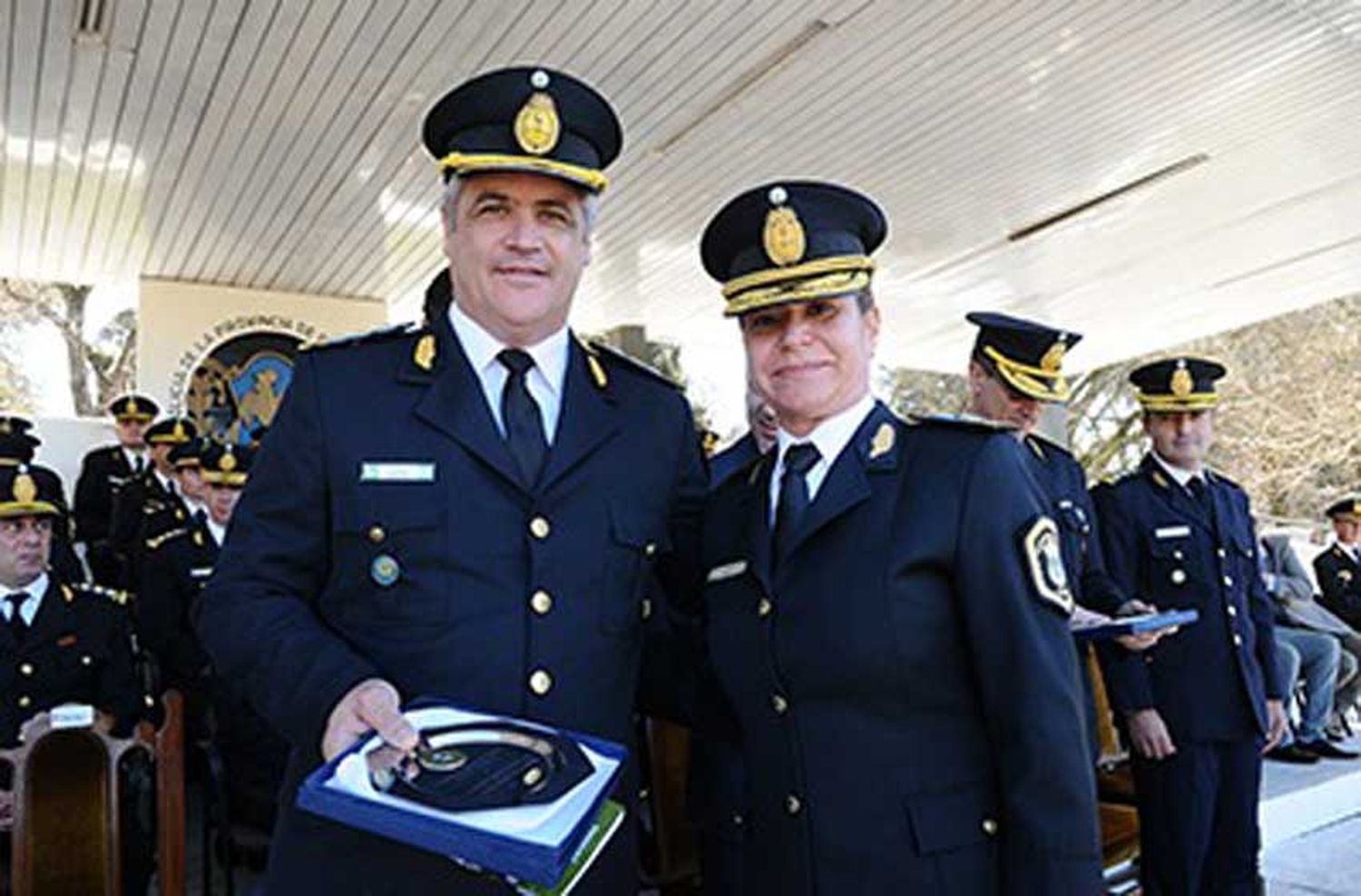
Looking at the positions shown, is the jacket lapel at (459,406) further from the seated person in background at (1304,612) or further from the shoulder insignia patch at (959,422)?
the seated person in background at (1304,612)

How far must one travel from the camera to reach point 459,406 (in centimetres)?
164

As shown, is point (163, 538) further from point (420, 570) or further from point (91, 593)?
point (420, 570)

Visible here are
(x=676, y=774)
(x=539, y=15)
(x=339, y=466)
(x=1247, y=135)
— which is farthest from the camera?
(x=1247, y=135)

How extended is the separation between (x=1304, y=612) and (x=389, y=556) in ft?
27.1

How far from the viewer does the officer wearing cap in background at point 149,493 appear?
657cm

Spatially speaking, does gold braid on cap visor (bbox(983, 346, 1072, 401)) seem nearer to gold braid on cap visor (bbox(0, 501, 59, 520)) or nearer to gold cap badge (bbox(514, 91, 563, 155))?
gold cap badge (bbox(514, 91, 563, 155))

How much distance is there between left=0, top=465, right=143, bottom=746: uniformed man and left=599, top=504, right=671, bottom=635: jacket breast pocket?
3284mm

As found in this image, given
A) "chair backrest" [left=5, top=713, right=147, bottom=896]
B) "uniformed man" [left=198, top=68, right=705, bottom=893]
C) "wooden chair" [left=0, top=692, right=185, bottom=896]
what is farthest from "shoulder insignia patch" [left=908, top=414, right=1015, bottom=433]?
"chair backrest" [left=5, top=713, right=147, bottom=896]

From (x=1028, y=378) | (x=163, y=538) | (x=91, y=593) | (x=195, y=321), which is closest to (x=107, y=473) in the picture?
(x=195, y=321)

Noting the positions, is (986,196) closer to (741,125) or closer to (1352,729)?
(741,125)

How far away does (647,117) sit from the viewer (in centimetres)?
648

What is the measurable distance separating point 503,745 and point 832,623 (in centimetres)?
53

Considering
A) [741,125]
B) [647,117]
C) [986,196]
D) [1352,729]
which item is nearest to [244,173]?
[647,117]

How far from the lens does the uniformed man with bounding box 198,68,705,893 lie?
152 cm
